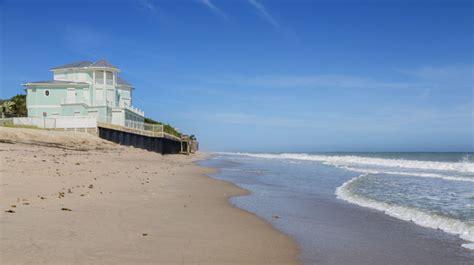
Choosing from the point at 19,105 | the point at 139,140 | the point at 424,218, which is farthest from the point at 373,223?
the point at 19,105

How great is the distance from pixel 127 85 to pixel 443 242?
164 ft

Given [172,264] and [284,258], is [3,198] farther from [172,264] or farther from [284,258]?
[284,258]

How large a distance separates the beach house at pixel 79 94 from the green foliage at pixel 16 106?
6.35m

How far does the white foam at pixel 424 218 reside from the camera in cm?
750

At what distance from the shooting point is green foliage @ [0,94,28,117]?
47056mm

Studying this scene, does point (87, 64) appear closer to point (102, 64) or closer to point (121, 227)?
point (102, 64)

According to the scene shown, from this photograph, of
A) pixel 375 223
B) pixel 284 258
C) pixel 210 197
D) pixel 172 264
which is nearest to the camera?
pixel 172 264

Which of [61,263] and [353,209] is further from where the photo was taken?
[353,209]

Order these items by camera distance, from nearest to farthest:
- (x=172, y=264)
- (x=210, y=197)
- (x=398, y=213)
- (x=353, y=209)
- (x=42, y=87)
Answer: (x=172, y=264), (x=398, y=213), (x=353, y=209), (x=210, y=197), (x=42, y=87)

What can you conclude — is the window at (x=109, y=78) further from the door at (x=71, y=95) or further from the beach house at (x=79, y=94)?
the door at (x=71, y=95)

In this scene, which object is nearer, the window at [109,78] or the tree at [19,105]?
the window at [109,78]

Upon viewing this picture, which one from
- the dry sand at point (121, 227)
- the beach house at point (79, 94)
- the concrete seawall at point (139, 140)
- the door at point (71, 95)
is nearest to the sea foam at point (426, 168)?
the dry sand at point (121, 227)

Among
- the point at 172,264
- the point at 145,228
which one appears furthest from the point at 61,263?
the point at 145,228

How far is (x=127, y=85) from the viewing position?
173 ft
